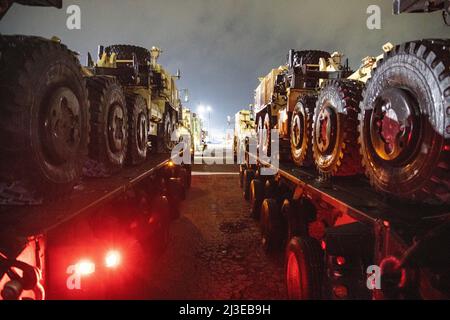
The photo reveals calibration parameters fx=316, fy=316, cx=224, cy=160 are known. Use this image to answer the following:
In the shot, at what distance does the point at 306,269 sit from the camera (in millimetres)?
3320

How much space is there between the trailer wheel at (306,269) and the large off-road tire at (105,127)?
2.89 meters

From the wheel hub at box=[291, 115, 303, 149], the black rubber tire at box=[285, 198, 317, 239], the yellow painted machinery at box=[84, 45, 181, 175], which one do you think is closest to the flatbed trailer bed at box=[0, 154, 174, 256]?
the yellow painted machinery at box=[84, 45, 181, 175]

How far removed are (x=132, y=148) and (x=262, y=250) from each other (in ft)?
10.5

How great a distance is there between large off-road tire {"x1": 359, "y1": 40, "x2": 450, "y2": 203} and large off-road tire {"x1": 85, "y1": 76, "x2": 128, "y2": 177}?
11.2 ft

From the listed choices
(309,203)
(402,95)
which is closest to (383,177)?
A: (402,95)

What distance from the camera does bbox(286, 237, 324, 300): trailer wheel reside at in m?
3.26

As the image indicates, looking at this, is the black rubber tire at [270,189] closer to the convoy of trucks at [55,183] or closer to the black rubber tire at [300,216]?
the black rubber tire at [300,216]

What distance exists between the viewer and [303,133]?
19.9ft

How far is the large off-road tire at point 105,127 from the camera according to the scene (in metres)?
4.32

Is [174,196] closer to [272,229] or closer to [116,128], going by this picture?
[272,229]

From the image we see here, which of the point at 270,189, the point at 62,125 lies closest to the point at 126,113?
the point at 62,125

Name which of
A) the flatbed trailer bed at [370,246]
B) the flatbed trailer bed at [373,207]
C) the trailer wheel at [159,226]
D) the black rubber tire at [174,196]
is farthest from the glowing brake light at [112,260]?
the black rubber tire at [174,196]

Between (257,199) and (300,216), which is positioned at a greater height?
(300,216)

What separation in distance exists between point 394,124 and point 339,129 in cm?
134
